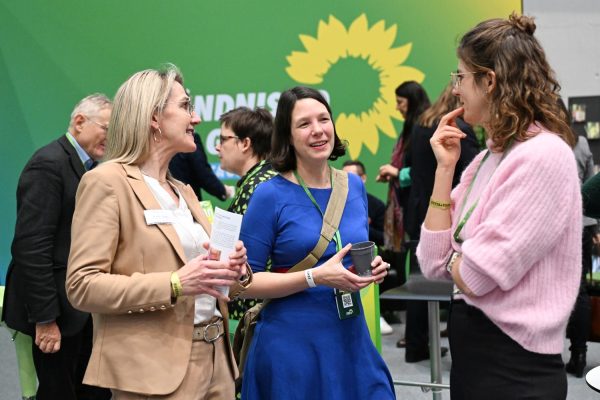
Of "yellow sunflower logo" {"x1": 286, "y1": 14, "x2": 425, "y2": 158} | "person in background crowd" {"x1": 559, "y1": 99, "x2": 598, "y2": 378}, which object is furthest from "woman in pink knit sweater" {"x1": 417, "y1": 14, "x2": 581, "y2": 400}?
"yellow sunflower logo" {"x1": 286, "y1": 14, "x2": 425, "y2": 158}

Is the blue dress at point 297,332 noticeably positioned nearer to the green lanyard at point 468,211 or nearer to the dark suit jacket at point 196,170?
the green lanyard at point 468,211


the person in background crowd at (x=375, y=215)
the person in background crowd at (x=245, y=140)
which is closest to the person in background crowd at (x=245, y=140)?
the person in background crowd at (x=245, y=140)

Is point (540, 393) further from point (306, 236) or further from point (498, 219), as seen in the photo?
point (306, 236)

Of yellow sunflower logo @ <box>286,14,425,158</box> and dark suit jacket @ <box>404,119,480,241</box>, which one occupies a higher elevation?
yellow sunflower logo @ <box>286,14,425,158</box>

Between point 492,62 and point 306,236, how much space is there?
2.81 feet

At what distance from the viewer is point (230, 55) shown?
6.93 m

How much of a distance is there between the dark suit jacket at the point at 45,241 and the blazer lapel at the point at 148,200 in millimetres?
1164

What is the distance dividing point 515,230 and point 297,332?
0.93 meters

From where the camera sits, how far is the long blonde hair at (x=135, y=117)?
2197 millimetres

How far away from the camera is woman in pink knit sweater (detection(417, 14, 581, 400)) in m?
1.73

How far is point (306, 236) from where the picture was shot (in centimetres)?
243

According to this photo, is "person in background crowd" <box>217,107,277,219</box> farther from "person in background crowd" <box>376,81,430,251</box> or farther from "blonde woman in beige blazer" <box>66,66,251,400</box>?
"person in background crowd" <box>376,81,430,251</box>

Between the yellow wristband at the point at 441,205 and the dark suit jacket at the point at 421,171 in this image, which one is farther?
the dark suit jacket at the point at 421,171

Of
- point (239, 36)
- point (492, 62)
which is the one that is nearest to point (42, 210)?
point (492, 62)
